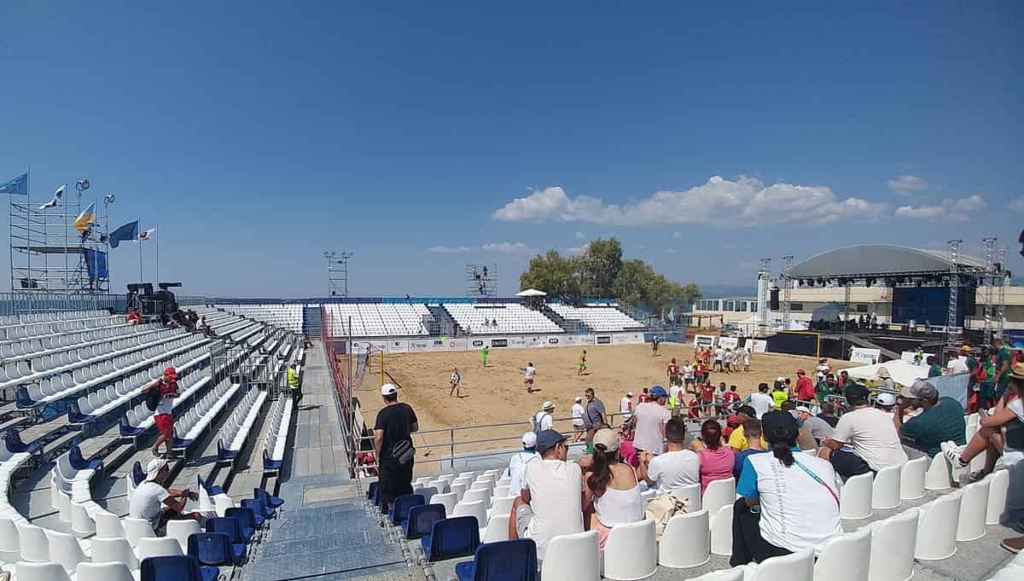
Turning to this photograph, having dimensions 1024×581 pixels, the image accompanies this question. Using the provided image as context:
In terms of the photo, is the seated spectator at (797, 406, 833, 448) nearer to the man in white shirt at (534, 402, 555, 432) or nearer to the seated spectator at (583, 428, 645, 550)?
the seated spectator at (583, 428, 645, 550)

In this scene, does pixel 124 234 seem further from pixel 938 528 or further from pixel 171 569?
pixel 938 528

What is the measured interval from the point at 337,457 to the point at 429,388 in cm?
1244

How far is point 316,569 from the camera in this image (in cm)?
406

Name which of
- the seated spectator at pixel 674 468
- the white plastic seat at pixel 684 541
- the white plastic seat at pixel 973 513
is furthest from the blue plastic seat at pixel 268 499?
the white plastic seat at pixel 973 513

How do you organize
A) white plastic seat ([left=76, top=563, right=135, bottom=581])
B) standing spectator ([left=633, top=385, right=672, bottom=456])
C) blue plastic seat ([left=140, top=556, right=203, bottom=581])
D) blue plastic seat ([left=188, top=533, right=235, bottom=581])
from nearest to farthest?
white plastic seat ([left=76, top=563, right=135, bottom=581]) → blue plastic seat ([left=140, top=556, right=203, bottom=581]) → blue plastic seat ([left=188, top=533, right=235, bottom=581]) → standing spectator ([left=633, top=385, right=672, bottom=456])

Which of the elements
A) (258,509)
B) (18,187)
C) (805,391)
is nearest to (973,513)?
(258,509)

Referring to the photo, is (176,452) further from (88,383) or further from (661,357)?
(661,357)

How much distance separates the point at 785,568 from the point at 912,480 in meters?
3.65

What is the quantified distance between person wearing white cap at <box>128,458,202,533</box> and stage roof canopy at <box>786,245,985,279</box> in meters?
39.6

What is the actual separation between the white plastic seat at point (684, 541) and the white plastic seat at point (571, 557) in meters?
0.84

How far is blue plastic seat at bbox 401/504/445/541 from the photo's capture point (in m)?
4.54

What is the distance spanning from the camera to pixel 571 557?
10.0ft

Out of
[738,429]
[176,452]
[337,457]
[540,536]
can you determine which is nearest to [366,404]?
[337,457]

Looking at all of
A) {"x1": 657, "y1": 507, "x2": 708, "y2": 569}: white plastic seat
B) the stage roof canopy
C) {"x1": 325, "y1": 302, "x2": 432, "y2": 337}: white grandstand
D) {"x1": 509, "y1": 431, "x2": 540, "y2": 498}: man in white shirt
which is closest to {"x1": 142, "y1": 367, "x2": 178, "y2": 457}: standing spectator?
{"x1": 509, "y1": 431, "x2": 540, "y2": 498}: man in white shirt
